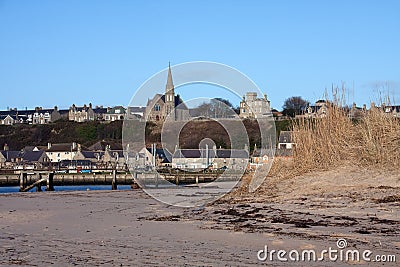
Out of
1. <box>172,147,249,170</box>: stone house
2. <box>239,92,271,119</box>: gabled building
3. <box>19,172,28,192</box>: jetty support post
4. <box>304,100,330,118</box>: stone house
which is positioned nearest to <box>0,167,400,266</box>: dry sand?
<box>239,92,271,119</box>: gabled building

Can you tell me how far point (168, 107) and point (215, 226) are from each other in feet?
32.7

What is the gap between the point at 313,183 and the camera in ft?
59.0

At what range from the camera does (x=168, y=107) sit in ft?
69.9

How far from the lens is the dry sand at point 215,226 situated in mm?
8766

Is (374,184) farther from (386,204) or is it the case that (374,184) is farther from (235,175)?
(235,175)

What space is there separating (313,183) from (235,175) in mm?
17823

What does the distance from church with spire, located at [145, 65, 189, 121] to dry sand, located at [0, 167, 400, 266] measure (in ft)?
11.4

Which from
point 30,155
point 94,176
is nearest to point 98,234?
point 94,176

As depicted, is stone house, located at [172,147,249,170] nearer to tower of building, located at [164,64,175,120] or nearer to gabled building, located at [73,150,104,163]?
tower of building, located at [164,64,175,120]

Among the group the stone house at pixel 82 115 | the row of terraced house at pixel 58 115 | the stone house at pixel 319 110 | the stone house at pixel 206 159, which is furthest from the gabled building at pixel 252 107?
the stone house at pixel 82 115

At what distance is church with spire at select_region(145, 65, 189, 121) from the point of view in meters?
20.1

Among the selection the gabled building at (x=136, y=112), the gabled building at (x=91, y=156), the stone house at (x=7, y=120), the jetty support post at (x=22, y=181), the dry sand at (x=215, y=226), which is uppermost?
the stone house at (x=7, y=120)

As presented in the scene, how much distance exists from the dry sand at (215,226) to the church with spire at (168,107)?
11.4 ft

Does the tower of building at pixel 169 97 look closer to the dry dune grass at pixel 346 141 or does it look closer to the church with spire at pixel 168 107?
the church with spire at pixel 168 107
